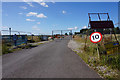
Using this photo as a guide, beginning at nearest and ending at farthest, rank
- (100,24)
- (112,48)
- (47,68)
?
1. (47,68)
2. (112,48)
3. (100,24)

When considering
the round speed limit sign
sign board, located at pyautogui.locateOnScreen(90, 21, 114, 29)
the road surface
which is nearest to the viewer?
the road surface

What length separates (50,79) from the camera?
3582 millimetres

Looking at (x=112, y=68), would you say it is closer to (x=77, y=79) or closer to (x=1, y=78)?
(x=77, y=79)

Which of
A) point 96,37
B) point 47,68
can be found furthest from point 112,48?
point 47,68

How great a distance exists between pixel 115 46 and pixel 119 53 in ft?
1.65

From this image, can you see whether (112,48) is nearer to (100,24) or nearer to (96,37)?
(96,37)

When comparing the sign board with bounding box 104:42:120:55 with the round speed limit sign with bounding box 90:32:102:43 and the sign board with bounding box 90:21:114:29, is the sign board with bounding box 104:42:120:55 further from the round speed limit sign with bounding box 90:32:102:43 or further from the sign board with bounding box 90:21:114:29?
the sign board with bounding box 90:21:114:29

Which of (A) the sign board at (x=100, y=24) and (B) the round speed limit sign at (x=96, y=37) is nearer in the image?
(B) the round speed limit sign at (x=96, y=37)

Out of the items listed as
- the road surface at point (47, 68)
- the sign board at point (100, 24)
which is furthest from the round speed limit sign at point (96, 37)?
the road surface at point (47, 68)

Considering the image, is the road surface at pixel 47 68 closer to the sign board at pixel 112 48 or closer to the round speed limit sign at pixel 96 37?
the round speed limit sign at pixel 96 37

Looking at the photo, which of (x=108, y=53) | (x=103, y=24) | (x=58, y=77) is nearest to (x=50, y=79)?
(x=58, y=77)

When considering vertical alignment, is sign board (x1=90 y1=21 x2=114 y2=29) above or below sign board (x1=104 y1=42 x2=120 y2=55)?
above


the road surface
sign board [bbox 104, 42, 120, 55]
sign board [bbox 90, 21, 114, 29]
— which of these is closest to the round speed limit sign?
sign board [bbox 104, 42, 120, 55]

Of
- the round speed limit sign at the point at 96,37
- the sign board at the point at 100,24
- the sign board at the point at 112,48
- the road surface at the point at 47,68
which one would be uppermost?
the sign board at the point at 100,24
